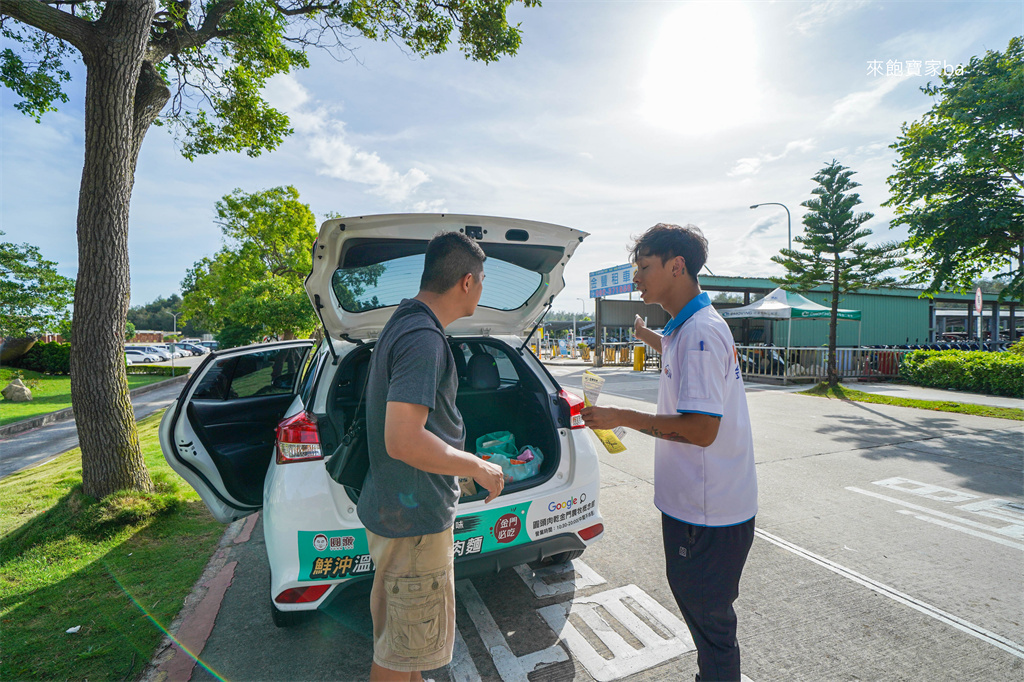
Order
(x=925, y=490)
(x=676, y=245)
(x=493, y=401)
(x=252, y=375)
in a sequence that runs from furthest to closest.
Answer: (x=925, y=490) → (x=252, y=375) → (x=493, y=401) → (x=676, y=245)

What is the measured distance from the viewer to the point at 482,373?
11.8ft

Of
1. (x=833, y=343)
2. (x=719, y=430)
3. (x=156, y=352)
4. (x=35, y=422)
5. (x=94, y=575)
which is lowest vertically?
(x=156, y=352)

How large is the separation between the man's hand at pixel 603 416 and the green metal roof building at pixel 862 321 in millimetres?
26022

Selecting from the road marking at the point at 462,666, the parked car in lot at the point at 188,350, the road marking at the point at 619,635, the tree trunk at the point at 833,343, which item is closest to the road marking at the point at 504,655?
the road marking at the point at 462,666

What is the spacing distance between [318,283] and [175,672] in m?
1.99

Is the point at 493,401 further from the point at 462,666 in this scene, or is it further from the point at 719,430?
the point at 719,430

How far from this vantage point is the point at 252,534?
3.95m

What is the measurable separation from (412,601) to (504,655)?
104cm

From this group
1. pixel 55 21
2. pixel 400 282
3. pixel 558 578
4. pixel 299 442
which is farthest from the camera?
pixel 55 21

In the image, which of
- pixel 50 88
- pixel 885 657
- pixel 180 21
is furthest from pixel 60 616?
pixel 50 88

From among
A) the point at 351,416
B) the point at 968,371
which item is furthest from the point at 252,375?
the point at 968,371

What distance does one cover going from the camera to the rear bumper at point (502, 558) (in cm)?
226

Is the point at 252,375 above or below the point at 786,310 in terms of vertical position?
Answer: below

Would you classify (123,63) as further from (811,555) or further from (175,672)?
(811,555)
